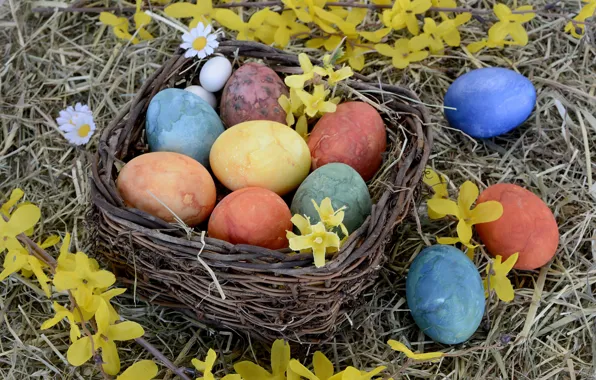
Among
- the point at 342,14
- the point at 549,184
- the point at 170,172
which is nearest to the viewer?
the point at 170,172

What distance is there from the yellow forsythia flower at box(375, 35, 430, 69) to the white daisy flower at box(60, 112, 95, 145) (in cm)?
88

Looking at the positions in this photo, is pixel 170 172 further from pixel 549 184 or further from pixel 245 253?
pixel 549 184

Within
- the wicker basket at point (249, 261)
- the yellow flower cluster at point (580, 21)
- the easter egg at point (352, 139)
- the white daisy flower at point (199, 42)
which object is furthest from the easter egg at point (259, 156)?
the yellow flower cluster at point (580, 21)

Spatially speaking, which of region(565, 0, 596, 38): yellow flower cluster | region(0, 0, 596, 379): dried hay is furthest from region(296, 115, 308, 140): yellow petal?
region(565, 0, 596, 38): yellow flower cluster

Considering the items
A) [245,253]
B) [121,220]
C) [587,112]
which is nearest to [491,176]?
[587,112]

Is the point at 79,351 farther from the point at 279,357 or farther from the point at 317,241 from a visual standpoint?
the point at 317,241

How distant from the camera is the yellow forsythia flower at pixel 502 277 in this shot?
4.69ft

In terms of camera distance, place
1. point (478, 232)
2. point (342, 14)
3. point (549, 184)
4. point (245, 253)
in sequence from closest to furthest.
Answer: point (245, 253), point (478, 232), point (549, 184), point (342, 14)

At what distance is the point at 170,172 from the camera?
1.36 metres

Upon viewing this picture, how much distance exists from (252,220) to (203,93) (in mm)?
520

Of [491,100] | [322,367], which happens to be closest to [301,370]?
[322,367]

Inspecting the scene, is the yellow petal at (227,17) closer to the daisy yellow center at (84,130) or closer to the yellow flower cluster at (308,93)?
the yellow flower cluster at (308,93)

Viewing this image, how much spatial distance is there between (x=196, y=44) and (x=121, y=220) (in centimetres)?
60

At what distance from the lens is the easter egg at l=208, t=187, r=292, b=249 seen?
4.24ft
